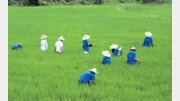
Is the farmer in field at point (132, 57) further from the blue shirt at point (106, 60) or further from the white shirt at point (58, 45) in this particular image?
the white shirt at point (58, 45)

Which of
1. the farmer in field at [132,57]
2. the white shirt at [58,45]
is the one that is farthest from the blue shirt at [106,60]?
the white shirt at [58,45]

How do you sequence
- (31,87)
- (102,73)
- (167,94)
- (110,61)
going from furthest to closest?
(110,61) < (102,73) < (31,87) < (167,94)

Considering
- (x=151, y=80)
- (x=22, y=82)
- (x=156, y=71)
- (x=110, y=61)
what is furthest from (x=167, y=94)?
(x=22, y=82)

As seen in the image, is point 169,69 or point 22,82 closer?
point 22,82

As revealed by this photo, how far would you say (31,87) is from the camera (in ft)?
18.8

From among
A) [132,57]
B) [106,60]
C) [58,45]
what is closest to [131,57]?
[132,57]

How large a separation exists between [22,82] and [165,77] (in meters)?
4.07

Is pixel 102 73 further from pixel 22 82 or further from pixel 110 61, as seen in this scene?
pixel 22 82

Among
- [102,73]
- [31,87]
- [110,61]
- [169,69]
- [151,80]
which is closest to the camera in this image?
[31,87]

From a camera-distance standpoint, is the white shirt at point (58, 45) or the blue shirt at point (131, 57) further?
the white shirt at point (58, 45)

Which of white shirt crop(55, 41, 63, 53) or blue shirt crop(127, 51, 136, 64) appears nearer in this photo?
blue shirt crop(127, 51, 136, 64)

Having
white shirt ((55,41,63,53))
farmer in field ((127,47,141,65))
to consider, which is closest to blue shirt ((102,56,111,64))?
farmer in field ((127,47,141,65))

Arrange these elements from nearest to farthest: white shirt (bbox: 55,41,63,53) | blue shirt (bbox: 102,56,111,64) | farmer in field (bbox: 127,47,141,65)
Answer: farmer in field (bbox: 127,47,141,65) < blue shirt (bbox: 102,56,111,64) < white shirt (bbox: 55,41,63,53)

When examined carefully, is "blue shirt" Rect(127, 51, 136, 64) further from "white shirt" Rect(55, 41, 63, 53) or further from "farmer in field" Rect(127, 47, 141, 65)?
"white shirt" Rect(55, 41, 63, 53)
